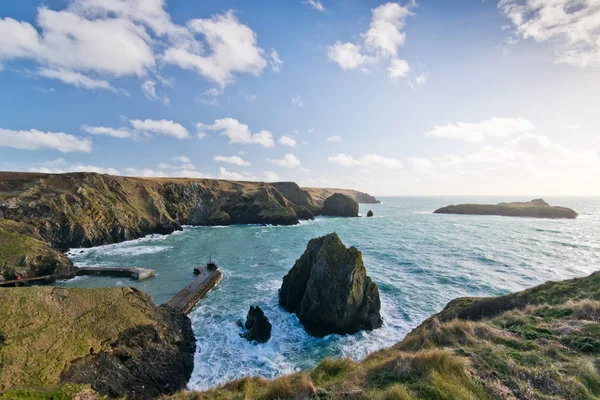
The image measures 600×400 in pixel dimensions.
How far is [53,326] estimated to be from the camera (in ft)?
39.2

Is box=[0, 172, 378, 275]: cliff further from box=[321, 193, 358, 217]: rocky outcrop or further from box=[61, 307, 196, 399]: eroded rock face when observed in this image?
box=[321, 193, 358, 217]: rocky outcrop

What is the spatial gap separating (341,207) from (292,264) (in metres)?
81.1

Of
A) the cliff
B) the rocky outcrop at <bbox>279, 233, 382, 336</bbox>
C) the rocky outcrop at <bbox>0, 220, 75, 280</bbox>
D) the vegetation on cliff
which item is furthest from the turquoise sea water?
the vegetation on cliff

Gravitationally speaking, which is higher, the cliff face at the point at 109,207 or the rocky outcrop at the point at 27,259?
the cliff face at the point at 109,207

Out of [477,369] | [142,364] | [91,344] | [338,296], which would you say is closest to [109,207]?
[91,344]

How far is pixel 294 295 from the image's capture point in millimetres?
22797

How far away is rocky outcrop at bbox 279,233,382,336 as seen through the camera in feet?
62.2

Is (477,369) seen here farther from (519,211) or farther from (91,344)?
(519,211)

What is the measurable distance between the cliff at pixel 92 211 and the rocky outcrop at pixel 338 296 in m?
34.6

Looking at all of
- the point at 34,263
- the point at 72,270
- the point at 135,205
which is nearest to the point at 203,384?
the point at 72,270

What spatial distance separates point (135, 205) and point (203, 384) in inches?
2582

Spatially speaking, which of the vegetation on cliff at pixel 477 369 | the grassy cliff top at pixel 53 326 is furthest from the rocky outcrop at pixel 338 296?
the grassy cliff top at pixel 53 326

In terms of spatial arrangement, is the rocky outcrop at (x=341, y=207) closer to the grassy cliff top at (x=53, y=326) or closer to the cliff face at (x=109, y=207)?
the cliff face at (x=109, y=207)

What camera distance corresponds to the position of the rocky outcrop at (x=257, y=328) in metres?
18.0
